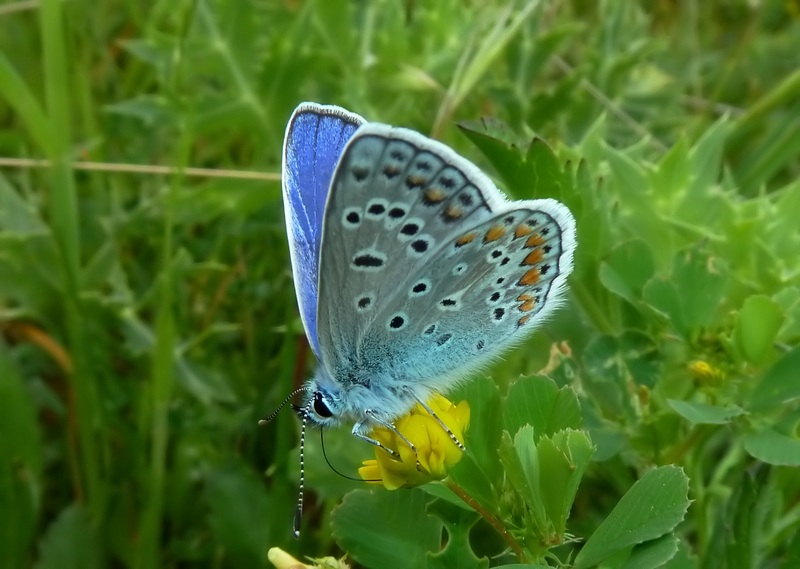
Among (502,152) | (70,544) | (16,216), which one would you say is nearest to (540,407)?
(502,152)

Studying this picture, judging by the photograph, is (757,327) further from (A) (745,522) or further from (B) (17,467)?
(B) (17,467)

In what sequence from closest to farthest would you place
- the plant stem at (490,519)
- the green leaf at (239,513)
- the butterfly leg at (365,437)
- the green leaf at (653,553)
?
the green leaf at (653,553) → the plant stem at (490,519) → the butterfly leg at (365,437) → the green leaf at (239,513)

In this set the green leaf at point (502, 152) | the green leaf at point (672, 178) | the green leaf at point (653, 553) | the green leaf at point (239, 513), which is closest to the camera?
the green leaf at point (653, 553)

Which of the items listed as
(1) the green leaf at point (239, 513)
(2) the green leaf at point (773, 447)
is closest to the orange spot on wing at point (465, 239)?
(2) the green leaf at point (773, 447)

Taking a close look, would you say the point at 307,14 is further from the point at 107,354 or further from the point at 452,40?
the point at 107,354

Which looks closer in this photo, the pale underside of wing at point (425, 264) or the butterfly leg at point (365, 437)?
the butterfly leg at point (365, 437)

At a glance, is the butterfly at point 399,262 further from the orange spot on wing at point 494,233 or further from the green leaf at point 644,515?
the green leaf at point 644,515

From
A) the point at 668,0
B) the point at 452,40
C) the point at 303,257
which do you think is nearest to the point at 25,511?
the point at 303,257

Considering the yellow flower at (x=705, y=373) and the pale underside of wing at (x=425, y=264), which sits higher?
the pale underside of wing at (x=425, y=264)
